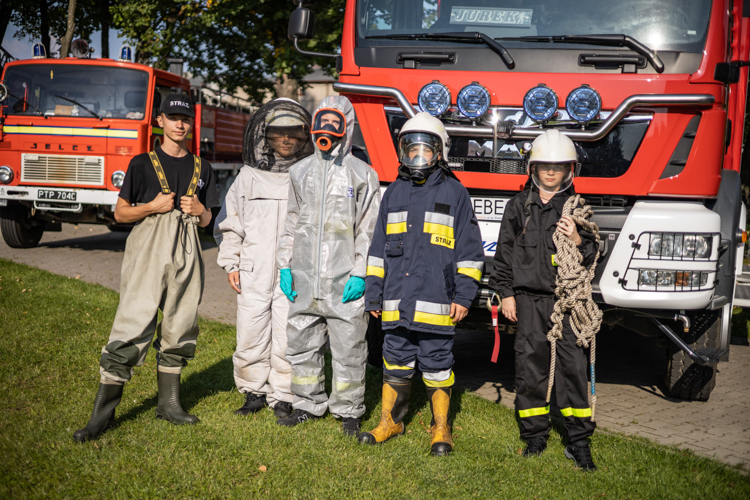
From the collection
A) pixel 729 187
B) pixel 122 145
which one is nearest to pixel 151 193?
pixel 729 187

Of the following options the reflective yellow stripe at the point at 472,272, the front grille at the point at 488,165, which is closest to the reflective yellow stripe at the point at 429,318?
the reflective yellow stripe at the point at 472,272

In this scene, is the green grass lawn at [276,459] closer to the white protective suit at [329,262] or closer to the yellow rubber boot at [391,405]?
the yellow rubber boot at [391,405]

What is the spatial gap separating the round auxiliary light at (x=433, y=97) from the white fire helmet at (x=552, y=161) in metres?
0.82

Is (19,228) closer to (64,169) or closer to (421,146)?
(64,169)

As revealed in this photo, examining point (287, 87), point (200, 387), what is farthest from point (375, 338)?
point (287, 87)

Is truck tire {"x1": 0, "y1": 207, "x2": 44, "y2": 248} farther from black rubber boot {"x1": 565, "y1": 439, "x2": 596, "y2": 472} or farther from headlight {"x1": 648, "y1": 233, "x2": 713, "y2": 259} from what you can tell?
headlight {"x1": 648, "y1": 233, "x2": 713, "y2": 259}

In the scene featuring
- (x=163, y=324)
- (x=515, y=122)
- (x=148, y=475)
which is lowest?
(x=148, y=475)

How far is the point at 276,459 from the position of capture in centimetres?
367

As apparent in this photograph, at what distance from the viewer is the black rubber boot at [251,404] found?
437 centimetres

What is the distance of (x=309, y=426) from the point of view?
4.16 meters

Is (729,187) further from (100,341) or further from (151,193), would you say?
(100,341)

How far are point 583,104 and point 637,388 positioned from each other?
250 centimetres

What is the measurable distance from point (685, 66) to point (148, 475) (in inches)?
153

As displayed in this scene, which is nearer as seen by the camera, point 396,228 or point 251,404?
point 396,228
